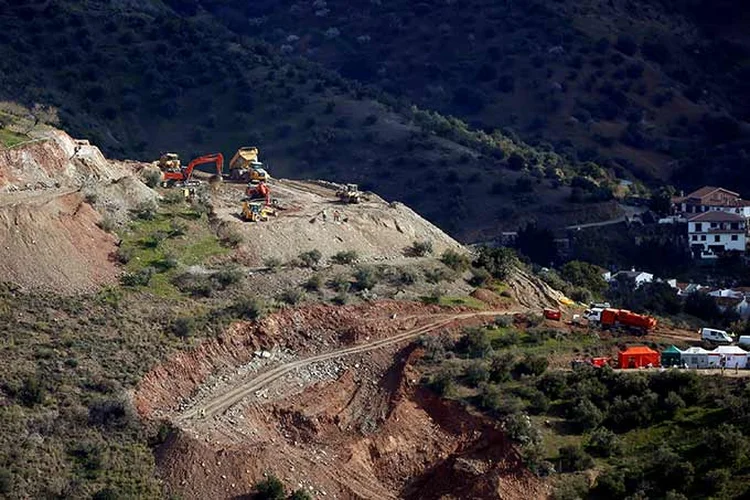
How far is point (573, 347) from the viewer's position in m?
60.6

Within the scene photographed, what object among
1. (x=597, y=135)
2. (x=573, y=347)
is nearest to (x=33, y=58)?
(x=597, y=135)

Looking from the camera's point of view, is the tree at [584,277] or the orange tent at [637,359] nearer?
the orange tent at [637,359]

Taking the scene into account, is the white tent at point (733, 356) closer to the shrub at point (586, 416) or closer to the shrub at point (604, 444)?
the shrub at point (586, 416)

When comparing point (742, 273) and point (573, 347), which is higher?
point (573, 347)

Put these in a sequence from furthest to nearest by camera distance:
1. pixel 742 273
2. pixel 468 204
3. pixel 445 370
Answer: pixel 468 204
pixel 742 273
pixel 445 370

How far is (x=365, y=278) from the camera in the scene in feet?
207

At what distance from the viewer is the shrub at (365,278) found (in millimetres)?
62847

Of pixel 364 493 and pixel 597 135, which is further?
pixel 597 135

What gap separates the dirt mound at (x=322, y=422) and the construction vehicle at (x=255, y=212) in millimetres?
8507

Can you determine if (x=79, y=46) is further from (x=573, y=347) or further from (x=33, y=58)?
(x=573, y=347)

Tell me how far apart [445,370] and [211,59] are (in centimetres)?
5614

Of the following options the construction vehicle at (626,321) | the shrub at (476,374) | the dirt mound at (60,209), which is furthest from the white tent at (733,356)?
the dirt mound at (60,209)

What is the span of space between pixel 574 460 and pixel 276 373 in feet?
36.1

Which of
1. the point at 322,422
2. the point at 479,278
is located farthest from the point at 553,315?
the point at 322,422
